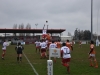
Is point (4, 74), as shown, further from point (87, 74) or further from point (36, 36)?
point (36, 36)

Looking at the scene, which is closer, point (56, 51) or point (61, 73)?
point (56, 51)

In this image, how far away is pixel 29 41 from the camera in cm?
9169

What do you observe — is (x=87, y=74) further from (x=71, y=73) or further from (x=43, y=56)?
(x=43, y=56)

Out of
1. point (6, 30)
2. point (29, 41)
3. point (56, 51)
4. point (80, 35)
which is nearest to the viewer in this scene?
point (56, 51)

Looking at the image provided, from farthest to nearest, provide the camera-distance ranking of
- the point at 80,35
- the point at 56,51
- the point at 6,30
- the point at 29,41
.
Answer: the point at 80,35 < the point at 29,41 < the point at 6,30 < the point at 56,51

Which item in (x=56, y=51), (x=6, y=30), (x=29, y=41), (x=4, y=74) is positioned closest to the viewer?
(x=56, y=51)

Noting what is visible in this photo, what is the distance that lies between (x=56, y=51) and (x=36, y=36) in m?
81.5

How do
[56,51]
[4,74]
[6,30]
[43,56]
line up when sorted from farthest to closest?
1. [6,30]
2. [43,56]
3. [4,74]
4. [56,51]

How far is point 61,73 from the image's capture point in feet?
48.2

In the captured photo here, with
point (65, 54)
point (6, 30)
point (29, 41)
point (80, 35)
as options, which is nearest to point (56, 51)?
point (65, 54)

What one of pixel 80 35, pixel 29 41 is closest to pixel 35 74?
pixel 29 41

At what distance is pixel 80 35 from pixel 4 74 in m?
126

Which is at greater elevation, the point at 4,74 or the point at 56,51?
the point at 56,51

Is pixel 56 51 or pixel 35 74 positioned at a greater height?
pixel 56 51
